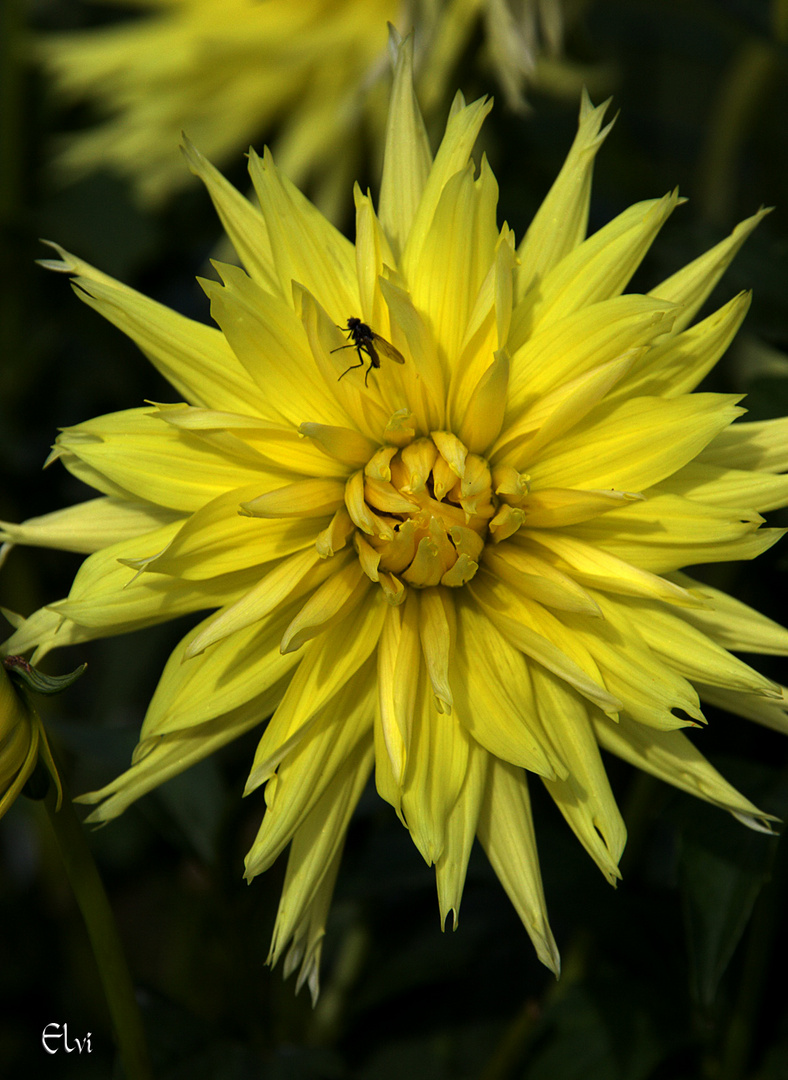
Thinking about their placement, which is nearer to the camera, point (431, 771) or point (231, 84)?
point (431, 771)

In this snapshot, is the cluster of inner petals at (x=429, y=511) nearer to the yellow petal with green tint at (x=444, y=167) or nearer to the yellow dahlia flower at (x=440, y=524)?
the yellow dahlia flower at (x=440, y=524)

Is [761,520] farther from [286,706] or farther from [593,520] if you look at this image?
[286,706]

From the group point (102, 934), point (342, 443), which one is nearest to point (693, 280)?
point (342, 443)

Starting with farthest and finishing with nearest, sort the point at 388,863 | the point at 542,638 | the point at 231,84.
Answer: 1. the point at 231,84
2. the point at 388,863
3. the point at 542,638

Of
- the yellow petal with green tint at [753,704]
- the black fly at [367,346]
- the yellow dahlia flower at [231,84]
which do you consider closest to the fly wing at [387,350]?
the black fly at [367,346]

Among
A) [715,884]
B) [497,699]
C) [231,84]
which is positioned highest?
[231,84]

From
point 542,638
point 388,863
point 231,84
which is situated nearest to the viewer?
point 542,638

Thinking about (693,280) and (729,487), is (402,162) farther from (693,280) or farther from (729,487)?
(729,487)

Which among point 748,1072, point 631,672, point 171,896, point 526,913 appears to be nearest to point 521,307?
point 631,672
